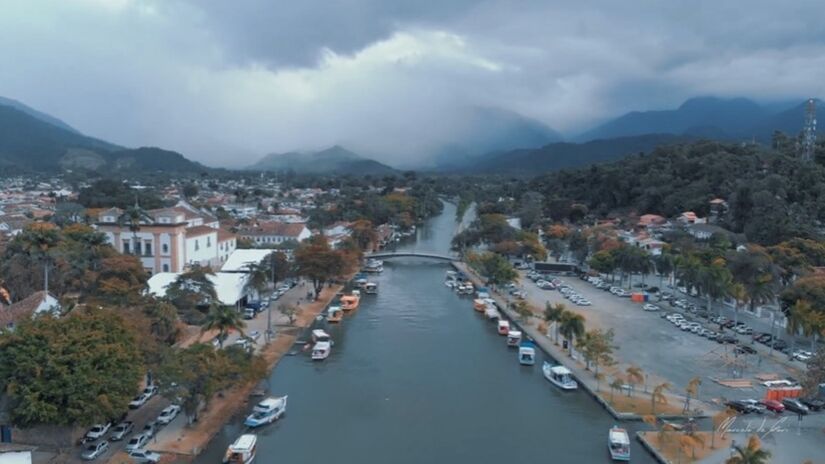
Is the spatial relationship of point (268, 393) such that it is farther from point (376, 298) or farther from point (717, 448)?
point (376, 298)

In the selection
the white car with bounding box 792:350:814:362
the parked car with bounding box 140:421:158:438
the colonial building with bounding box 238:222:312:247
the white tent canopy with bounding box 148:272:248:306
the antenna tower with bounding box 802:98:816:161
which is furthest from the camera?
the antenna tower with bounding box 802:98:816:161

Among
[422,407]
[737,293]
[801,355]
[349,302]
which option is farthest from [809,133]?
[422,407]

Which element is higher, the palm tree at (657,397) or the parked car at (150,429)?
the palm tree at (657,397)

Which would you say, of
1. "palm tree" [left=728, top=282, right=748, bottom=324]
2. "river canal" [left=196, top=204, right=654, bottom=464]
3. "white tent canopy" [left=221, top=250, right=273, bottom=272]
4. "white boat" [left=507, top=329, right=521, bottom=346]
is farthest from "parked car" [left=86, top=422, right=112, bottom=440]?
"palm tree" [left=728, top=282, right=748, bottom=324]

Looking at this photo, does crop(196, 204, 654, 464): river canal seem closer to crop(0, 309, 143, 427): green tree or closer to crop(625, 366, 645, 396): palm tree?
crop(625, 366, 645, 396): palm tree

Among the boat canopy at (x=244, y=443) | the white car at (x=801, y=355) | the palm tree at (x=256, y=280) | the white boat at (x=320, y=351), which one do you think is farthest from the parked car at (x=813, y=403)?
the palm tree at (x=256, y=280)

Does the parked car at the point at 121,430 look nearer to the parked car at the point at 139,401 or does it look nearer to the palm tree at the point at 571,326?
the parked car at the point at 139,401
